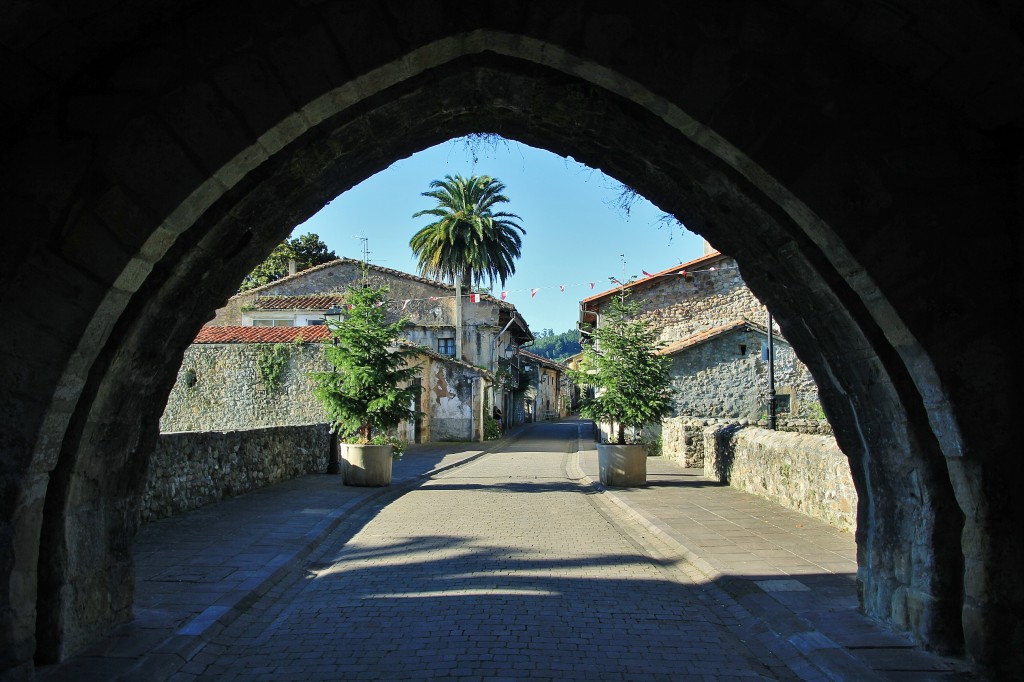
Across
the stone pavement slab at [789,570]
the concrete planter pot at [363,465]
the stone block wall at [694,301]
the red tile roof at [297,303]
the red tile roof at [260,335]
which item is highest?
the red tile roof at [297,303]

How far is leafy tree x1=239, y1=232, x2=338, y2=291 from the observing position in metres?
48.1

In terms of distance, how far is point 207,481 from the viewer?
461 inches

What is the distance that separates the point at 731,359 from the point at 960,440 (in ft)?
62.0

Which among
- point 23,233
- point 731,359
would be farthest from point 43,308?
point 731,359

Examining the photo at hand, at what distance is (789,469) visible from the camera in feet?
37.2

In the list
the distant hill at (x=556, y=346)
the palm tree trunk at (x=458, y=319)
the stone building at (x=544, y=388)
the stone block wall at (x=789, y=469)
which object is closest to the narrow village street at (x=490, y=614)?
the stone block wall at (x=789, y=469)

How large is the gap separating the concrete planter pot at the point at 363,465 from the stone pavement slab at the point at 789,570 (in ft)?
14.3

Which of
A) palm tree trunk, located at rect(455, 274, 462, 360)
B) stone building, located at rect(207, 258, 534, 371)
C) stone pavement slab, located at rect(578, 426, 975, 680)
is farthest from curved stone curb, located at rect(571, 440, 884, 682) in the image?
stone building, located at rect(207, 258, 534, 371)

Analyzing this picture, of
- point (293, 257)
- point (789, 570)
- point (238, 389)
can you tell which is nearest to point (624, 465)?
point (789, 570)

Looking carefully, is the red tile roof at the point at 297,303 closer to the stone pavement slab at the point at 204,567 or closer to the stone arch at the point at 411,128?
the stone pavement slab at the point at 204,567

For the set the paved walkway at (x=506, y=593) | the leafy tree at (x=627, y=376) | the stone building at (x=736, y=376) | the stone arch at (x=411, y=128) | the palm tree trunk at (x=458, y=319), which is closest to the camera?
the stone arch at (x=411, y=128)

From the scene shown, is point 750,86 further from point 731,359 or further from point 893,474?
point 731,359

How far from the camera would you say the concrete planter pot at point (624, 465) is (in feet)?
49.8

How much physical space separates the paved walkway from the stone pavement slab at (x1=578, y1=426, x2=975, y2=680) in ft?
0.07
